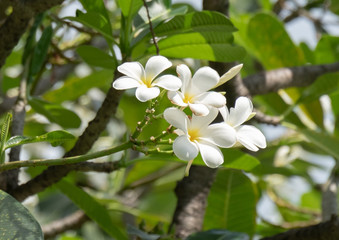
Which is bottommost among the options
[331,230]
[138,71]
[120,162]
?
[331,230]

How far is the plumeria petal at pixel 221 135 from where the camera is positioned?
639 millimetres

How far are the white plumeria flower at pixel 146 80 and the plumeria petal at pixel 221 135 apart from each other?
0.07 metres

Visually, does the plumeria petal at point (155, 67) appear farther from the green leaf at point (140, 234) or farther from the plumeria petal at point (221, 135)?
the green leaf at point (140, 234)

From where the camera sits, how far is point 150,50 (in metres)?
0.94

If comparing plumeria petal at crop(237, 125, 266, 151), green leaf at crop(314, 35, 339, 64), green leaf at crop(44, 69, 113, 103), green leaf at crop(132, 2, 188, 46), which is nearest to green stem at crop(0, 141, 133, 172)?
plumeria petal at crop(237, 125, 266, 151)

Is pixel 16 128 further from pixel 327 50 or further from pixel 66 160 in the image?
pixel 327 50

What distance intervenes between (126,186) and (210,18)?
0.91 meters

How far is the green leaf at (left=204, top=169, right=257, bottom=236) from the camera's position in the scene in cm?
120

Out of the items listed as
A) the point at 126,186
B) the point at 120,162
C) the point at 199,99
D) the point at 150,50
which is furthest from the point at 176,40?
the point at 126,186

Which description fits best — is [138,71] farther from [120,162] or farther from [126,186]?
[126,186]

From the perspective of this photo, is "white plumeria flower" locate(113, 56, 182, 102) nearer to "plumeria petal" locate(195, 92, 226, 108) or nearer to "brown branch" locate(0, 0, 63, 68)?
"plumeria petal" locate(195, 92, 226, 108)

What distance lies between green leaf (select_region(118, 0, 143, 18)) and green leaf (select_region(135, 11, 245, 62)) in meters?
0.05

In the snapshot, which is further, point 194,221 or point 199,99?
point 194,221

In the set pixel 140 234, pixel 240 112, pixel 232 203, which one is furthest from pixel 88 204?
pixel 240 112
